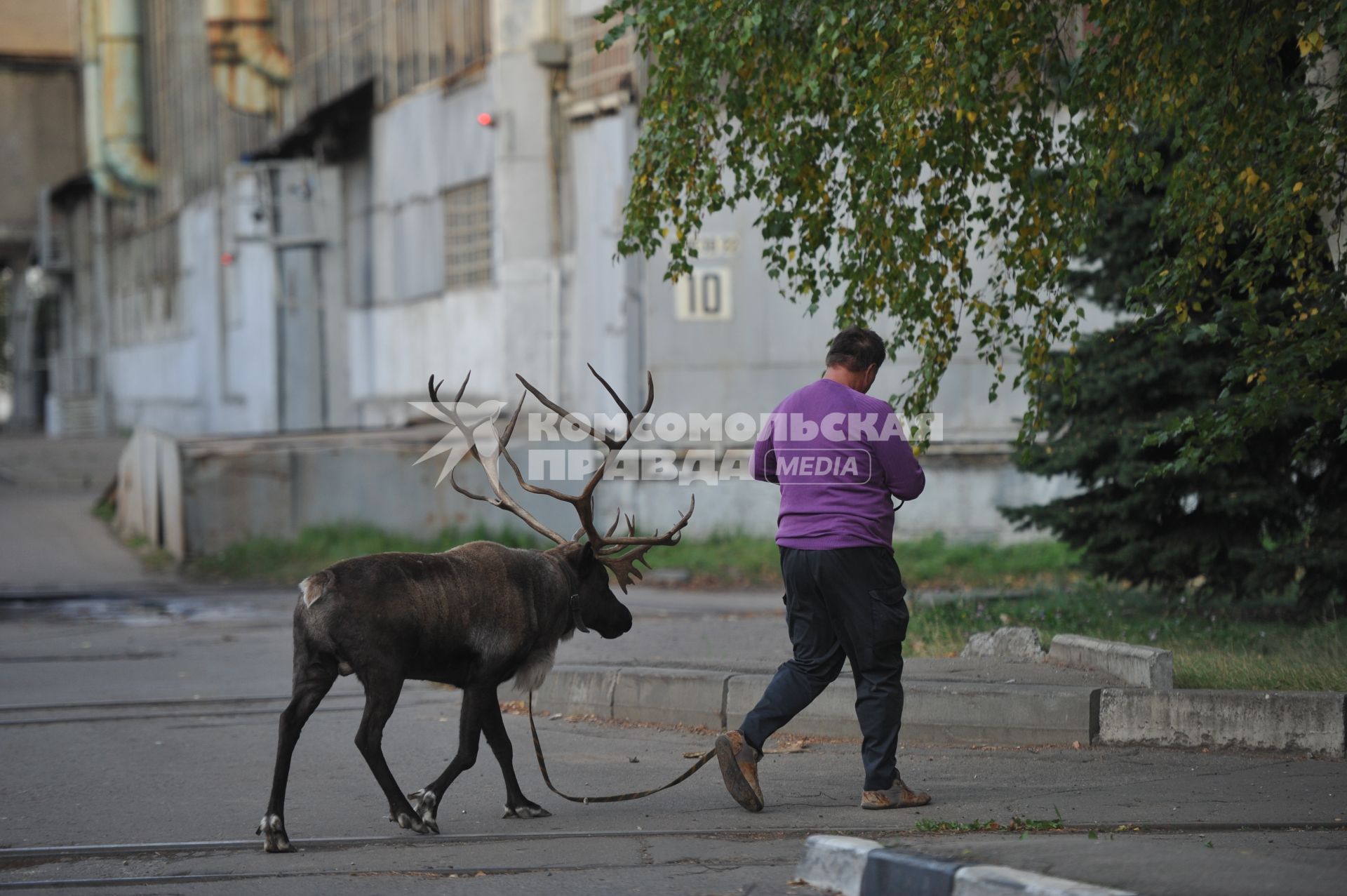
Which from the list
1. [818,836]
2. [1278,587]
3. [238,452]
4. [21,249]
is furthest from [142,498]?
[21,249]

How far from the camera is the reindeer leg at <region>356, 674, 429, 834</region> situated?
6109 mm

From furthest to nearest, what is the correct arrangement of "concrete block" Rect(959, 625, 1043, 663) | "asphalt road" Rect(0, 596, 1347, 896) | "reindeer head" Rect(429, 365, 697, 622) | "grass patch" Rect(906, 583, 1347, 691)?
"concrete block" Rect(959, 625, 1043, 663) → "grass patch" Rect(906, 583, 1347, 691) → "reindeer head" Rect(429, 365, 697, 622) → "asphalt road" Rect(0, 596, 1347, 896)

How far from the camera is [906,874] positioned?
4.91 metres

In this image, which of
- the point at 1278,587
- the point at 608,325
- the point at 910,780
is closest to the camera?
the point at 910,780

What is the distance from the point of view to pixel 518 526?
60.2 feet

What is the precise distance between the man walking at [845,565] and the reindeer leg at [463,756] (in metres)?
1.02

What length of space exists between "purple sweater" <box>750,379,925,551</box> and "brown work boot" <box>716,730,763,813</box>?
34.1 inches

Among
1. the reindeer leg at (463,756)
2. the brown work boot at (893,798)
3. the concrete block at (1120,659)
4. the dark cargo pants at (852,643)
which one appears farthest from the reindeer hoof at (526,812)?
the concrete block at (1120,659)

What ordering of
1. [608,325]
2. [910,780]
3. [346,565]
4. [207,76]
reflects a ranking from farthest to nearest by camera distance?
[207,76] < [608,325] < [910,780] < [346,565]

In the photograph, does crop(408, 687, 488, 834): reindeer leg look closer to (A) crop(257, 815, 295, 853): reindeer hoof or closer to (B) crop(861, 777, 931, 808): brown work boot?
(A) crop(257, 815, 295, 853): reindeer hoof

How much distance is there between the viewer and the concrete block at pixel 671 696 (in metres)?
8.65

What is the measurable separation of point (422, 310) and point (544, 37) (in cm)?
606

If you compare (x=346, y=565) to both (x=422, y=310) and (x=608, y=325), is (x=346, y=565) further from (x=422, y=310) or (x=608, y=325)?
(x=422, y=310)

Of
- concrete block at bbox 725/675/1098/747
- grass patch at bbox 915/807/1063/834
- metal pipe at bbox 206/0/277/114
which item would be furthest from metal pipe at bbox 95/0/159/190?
grass patch at bbox 915/807/1063/834
